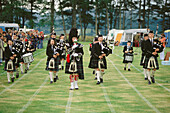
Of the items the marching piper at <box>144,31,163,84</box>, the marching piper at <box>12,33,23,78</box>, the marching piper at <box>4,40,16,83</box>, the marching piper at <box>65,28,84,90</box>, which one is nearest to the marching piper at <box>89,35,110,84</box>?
the marching piper at <box>65,28,84,90</box>

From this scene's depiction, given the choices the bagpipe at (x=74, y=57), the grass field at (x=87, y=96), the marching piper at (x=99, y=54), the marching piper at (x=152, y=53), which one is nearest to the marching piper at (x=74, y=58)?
the bagpipe at (x=74, y=57)

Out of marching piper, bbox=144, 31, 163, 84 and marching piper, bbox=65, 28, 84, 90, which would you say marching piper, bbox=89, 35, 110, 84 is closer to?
marching piper, bbox=65, 28, 84, 90

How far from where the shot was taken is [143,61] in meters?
14.0

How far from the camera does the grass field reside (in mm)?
8922

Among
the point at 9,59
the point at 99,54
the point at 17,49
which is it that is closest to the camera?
the point at 99,54

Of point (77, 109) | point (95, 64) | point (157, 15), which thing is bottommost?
point (77, 109)

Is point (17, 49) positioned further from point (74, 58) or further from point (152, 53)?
point (152, 53)

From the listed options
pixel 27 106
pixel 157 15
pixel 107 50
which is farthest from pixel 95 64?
pixel 157 15

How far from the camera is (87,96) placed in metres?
10.8

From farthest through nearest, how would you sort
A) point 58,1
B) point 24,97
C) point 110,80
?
1. point 58,1
2. point 110,80
3. point 24,97

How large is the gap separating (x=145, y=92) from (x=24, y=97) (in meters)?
4.60

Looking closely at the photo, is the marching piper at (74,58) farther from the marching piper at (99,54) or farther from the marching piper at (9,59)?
the marching piper at (9,59)

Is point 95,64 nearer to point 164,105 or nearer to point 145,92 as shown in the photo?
point 145,92

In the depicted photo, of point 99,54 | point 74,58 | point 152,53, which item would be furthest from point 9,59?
point 152,53
